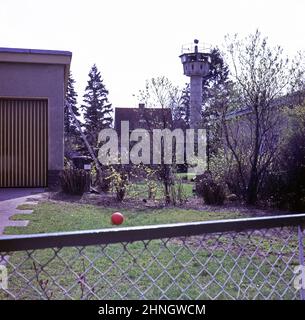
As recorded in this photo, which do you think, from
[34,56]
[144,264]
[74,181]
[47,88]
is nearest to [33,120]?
[47,88]

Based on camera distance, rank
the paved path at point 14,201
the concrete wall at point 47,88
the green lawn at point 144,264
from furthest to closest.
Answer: the concrete wall at point 47,88 < the paved path at point 14,201 < the green lawn at point 144,264

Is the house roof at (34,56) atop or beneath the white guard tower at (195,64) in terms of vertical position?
beneath

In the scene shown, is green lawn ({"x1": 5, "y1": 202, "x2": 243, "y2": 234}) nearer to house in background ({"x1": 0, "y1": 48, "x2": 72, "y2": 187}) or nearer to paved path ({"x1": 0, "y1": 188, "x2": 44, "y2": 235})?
paved path ({"x1": 0, "y1": 188, "x2": 44, "y2": 235})

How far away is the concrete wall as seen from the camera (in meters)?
12.7

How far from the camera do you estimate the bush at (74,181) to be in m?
11.5

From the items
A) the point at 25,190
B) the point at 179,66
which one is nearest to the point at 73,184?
the point at 25,190

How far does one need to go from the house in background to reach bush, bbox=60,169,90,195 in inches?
56.3

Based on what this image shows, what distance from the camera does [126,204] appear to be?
1037 centimetres

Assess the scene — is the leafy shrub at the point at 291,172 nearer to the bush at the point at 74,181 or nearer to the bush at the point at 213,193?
the bush at the point at 213,193

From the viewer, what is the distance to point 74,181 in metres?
11.5

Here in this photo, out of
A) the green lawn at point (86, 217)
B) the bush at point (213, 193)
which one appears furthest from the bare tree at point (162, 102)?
the green lawn at point (86, 217)

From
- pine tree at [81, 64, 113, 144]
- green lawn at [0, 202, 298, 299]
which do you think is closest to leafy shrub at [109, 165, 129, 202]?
green lawn at [0, 202, 298, 299]
